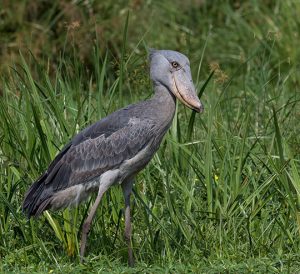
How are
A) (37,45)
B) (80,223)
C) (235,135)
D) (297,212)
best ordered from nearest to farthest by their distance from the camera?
(297,212) → (80,223) → (235,135) → (37,45)

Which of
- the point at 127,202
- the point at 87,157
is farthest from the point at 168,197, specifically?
the point at 87,157

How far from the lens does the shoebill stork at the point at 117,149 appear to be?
622cm

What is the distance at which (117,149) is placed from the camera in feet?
20.6

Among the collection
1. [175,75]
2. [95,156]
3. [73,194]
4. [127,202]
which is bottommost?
[127,202]

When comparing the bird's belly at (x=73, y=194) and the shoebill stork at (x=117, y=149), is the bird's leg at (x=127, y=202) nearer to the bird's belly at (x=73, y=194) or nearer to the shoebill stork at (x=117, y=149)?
the shoebill stork at (x=117, y=149)

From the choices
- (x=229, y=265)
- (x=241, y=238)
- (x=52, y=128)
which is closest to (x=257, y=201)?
(x=241, y=238)

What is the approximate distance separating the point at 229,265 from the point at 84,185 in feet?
3.78

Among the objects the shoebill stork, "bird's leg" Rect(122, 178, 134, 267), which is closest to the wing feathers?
the shoebill stork

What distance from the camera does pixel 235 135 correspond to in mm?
7059

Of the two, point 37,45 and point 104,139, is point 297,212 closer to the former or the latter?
point 104,139

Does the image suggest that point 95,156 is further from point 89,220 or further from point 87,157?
point 89,220

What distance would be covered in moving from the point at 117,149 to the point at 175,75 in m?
0.56

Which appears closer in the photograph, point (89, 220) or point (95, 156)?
point (89, 220)

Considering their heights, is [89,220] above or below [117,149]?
below
